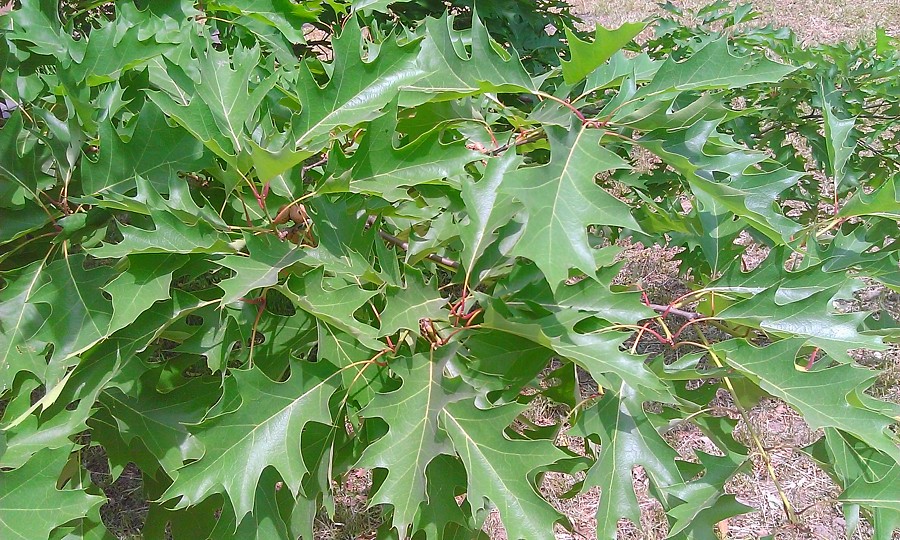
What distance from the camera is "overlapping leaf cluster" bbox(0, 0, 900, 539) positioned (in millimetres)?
913

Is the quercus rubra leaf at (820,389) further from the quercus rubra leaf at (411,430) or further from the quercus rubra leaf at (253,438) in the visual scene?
the quercus rubra leaf at (253,438)

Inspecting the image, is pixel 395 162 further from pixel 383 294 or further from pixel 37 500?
pixel 37 500

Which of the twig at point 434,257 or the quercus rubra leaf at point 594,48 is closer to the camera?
the quercus rubra leaf at point 594,48

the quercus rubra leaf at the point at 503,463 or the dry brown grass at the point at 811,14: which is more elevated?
the quercus rubra leaf at the point at 503,463

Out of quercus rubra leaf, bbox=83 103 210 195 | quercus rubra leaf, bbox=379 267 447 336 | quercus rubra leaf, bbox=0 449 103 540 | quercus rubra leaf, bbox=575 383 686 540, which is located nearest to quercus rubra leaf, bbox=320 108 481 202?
quercus rubra leaf, bbox=379 267 447 336

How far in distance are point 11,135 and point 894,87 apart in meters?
2.02

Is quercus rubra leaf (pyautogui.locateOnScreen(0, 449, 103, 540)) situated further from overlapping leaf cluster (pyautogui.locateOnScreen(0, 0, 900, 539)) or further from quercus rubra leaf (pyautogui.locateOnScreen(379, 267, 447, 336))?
quercus rubra leaf (pyautogui.locateOnScreen(379, 267, 447, 336))

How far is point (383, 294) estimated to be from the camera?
1.01 meters

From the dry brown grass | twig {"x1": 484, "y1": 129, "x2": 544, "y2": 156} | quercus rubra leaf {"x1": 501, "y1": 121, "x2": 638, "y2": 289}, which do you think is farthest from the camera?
the dry brown grass

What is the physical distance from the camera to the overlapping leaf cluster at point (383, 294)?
3.00 feet

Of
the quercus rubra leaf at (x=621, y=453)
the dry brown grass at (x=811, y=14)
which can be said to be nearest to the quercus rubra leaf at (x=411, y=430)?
the quercus rubra leaf at (x=621, y=453)

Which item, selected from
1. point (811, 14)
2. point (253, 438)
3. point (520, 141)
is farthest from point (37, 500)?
point (811, 14)

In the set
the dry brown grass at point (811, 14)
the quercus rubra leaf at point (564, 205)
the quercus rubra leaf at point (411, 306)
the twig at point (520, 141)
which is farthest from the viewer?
the dry brown grass at point (811, 14)

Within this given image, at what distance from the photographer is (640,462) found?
103 cm
